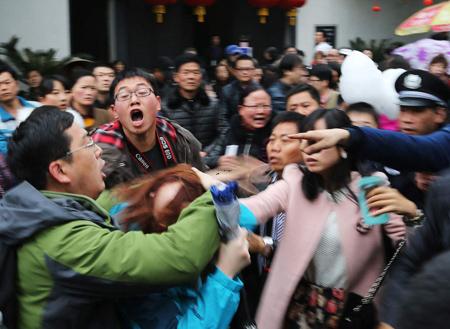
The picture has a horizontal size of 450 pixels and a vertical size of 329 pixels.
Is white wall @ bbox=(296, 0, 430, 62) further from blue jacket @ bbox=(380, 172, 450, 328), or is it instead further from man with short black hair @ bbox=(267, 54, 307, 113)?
blue jacket @ bbox=(380, 172, 450, 328)

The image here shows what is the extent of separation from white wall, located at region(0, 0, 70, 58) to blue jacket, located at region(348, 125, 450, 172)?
31.1 feet

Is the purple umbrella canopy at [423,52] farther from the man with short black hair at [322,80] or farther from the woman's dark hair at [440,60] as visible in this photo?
the man with short black hair at [322,80]

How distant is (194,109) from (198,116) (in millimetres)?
70

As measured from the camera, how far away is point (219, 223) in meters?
1.68

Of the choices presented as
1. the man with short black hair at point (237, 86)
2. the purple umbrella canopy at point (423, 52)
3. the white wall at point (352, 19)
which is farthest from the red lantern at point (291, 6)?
the purple umbrella canopy at point (423, 52)

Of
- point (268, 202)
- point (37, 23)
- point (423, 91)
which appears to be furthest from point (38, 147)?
point (37, 23)

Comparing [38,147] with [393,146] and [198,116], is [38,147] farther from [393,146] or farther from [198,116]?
[198,116]

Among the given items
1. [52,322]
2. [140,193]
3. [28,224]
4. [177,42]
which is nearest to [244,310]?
[140,193]

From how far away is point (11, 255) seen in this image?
1.71 m

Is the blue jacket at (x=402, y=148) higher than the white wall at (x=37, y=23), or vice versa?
the white wall at (x=37, y=23)

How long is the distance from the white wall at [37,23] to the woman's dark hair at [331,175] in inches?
355

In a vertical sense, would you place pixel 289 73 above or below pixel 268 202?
above

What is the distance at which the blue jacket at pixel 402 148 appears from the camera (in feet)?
7.38

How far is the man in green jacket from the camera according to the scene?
1.62m
